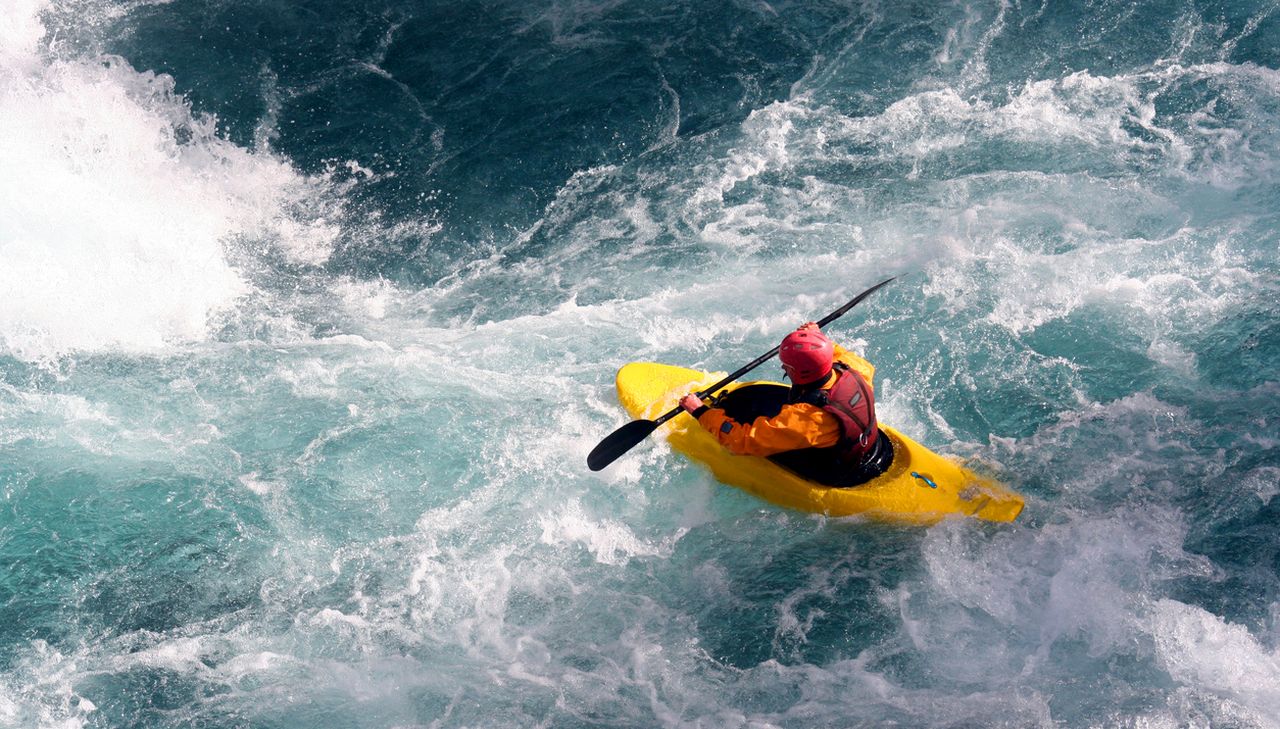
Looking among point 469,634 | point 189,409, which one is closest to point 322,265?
→ point 189,409

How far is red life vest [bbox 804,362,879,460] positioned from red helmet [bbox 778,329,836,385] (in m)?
0.11

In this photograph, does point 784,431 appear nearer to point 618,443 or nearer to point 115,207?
point 618,443

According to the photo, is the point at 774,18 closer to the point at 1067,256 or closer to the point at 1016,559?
the point at 1067,256

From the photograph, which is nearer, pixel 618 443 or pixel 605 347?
pixel 618 443

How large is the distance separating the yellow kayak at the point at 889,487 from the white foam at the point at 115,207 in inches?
151

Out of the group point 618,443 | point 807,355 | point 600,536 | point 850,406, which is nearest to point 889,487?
point 850,406

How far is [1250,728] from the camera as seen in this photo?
4.86m

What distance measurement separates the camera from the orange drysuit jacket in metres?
5.61

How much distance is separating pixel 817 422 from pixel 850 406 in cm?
19

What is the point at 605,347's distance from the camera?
7.53 meters

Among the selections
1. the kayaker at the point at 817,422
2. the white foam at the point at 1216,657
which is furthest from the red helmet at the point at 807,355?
the white foam at the point at 1216,657

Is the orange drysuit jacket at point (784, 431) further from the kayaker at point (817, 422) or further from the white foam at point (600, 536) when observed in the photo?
the white foam at point (600, 536)

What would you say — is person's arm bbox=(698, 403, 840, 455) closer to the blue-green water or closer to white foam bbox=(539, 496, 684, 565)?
the blue-green water

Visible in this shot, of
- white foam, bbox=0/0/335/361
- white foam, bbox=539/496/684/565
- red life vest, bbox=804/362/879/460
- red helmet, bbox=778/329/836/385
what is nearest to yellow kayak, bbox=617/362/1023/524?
red life vest, bbox=804/362/879/460
